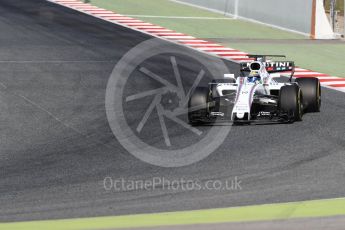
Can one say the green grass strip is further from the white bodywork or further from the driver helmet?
the driver helmet

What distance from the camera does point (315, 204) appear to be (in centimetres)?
1004

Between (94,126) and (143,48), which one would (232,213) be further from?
(143,48)

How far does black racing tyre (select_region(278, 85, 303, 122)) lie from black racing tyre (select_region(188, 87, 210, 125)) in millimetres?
1306

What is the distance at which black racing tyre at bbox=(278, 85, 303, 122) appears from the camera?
1484 cm

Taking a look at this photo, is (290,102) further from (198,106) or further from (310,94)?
(198,106)

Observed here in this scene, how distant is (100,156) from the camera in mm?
12953

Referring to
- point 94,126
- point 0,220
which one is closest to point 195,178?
point 0,220

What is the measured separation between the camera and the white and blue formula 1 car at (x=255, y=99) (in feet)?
48.8

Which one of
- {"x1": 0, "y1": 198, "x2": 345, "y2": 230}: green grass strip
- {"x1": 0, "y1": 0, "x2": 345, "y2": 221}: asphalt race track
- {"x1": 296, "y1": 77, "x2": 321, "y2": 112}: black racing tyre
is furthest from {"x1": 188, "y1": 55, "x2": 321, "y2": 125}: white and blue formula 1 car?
{"x1": 0, "y1": 198, "x2": 345, "y2": 230}: green grass strip

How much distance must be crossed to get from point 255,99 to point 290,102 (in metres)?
0.71

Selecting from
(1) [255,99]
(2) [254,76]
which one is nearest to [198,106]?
(1) [255,99]

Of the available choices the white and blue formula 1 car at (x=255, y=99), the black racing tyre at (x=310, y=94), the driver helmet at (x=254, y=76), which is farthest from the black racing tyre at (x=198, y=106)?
the black racing tyre at (x=310, y=94)

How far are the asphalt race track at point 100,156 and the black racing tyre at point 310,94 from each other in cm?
20

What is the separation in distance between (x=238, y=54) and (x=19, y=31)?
704 centimetres
